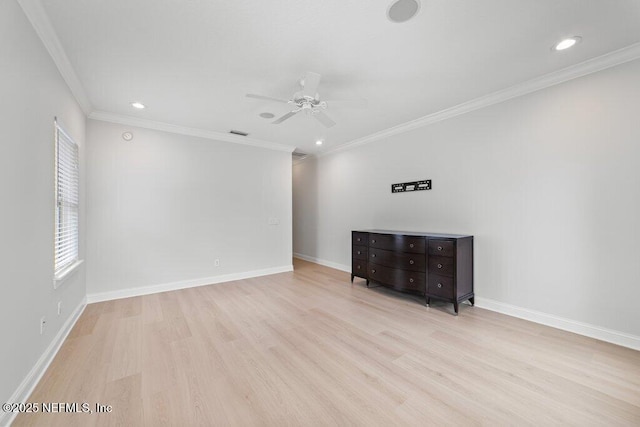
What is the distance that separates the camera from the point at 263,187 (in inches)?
205

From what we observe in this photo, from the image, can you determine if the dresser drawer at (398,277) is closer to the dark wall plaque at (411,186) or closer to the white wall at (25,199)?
the dark wall plaque at (411,186)

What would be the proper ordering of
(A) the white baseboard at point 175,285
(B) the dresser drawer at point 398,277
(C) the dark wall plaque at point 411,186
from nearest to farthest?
(B) the dresser drawer at point 398,277
(A) the white baseboard at point 175,285
(C) the dark wall plaque at point 411,186

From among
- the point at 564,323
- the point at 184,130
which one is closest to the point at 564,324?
the point at 564,323

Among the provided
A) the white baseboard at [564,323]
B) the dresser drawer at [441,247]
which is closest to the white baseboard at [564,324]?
the white baseboard at [564,323]

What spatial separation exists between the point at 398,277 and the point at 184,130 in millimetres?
4199

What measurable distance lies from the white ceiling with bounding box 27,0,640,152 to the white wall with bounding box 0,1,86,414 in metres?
0.41

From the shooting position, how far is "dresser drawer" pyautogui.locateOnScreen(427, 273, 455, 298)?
311cm

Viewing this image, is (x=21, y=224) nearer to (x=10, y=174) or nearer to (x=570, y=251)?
(x=10, y=174)

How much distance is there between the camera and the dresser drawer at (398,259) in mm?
3414

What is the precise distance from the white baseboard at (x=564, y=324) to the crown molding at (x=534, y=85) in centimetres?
251

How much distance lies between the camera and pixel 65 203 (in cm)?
274

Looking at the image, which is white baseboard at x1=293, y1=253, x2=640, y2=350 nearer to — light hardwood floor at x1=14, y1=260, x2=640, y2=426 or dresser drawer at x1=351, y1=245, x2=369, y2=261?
light hardwood floor at x1=14, y1=260, x2=640, y2=426

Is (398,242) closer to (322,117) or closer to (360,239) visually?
(360,239)

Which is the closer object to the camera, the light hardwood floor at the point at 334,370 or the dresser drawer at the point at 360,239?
the light hardwood floor at the point at 334,370
